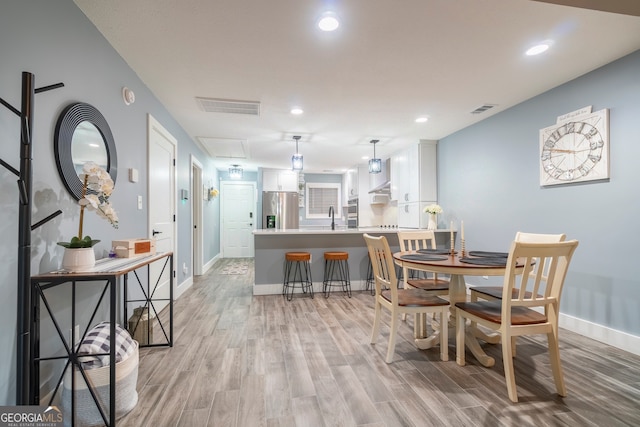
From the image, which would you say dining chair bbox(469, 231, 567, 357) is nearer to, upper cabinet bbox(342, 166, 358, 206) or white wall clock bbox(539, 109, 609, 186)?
white wall clock bbox(539, 109, 609, 186)

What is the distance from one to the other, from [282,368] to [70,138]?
205 centimetres

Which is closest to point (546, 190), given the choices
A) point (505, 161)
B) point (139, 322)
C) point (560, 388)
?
point (505, 161)

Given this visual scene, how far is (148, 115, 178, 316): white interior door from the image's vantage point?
9.98 ft

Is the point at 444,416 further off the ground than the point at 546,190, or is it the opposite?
the point at 546,190

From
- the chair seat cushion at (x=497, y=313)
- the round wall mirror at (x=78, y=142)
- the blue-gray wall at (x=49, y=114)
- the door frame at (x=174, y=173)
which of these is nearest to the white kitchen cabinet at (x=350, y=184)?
the door frame at (x=174, y=173)

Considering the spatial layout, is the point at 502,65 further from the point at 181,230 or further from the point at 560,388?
the point at 181,230

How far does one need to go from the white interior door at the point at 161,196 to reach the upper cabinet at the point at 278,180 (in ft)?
11.3

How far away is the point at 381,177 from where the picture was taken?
640 cm

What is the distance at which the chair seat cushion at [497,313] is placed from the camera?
1.77 m

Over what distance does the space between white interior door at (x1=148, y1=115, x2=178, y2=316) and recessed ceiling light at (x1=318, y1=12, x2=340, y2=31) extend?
2.07 m

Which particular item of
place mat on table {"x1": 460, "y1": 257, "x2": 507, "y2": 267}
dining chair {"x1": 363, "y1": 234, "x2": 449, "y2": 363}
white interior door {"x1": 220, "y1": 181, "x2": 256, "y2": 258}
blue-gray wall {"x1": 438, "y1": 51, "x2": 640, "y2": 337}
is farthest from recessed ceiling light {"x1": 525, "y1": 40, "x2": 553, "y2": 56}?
white interior door {"x1": 220, "y1": 181, "x2": 256, "y2": 258}

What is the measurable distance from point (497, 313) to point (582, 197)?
1.75m

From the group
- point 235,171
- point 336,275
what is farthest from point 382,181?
point 235,171

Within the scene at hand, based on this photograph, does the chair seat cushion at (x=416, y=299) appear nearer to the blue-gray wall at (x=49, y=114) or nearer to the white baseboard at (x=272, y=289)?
the white baseboard at (x=272, y=289)
